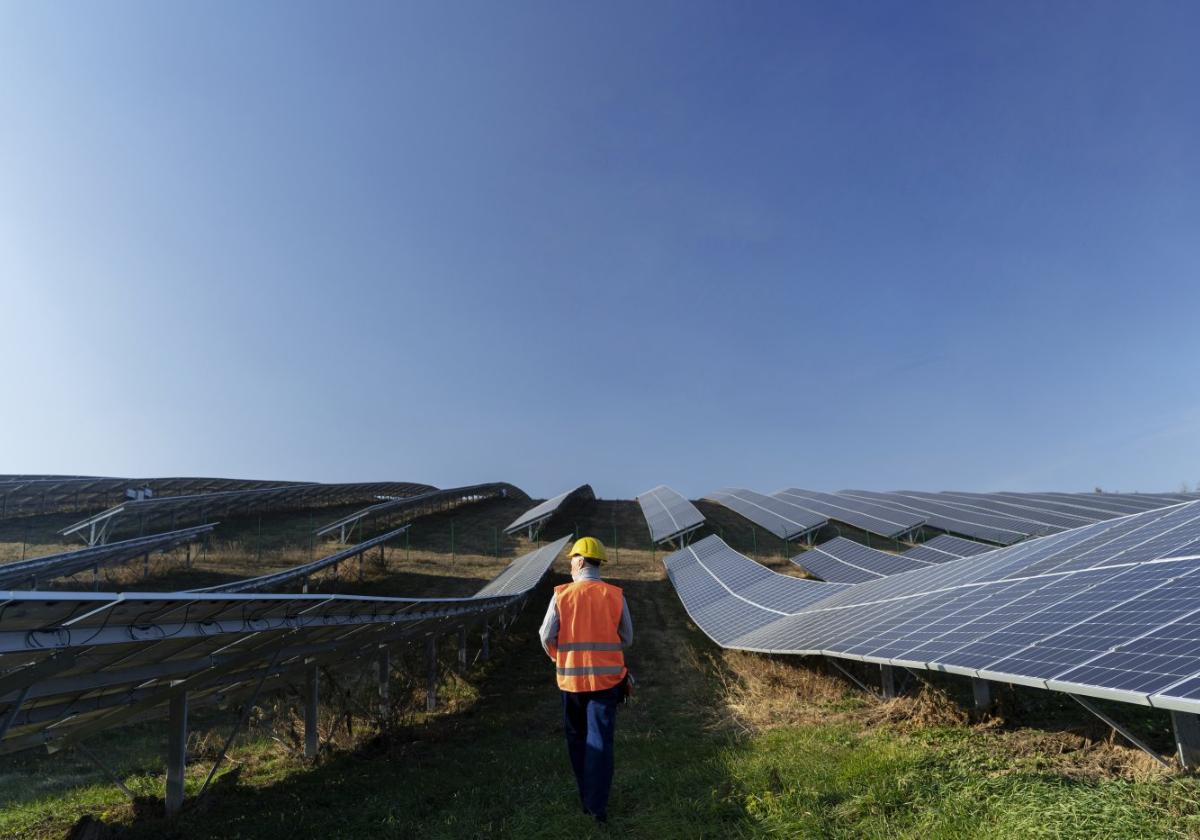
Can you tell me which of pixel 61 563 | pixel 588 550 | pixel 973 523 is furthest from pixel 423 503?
pixel 588 550

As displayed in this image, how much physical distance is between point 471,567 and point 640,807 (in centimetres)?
2603

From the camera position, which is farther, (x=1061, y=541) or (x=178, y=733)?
(x=1061, y=541)

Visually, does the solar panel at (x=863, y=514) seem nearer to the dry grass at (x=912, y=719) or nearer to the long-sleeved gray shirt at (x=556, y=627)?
the dry grass at (x=912, y=719)

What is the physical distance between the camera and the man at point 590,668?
6.05 meters

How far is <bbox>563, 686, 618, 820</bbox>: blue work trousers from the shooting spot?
19.7ft

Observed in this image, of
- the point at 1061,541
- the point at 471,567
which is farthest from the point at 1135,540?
the point at 471,567

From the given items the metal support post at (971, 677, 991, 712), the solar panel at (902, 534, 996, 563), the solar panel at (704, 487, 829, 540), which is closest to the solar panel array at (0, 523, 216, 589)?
the metal support post at (971, 677, 991, 712)

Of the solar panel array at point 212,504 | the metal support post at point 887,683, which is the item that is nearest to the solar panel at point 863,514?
the metal support post at point 887,683

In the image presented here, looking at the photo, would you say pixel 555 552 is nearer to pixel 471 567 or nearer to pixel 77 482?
pixel 471 567

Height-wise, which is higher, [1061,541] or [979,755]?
[1061,541]

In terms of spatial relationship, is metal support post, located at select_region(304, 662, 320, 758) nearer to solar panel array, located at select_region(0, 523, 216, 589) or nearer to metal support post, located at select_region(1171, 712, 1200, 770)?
solar panel array, located at select_region(0, 523, 216, 589)

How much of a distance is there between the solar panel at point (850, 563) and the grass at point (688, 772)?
29.6 ft

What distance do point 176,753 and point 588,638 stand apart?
642cm

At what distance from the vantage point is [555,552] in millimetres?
23719
